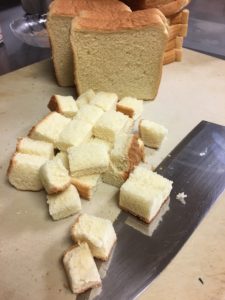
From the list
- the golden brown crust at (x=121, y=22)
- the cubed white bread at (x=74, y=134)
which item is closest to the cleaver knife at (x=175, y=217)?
the cubed white bread at (x=74, y=134)

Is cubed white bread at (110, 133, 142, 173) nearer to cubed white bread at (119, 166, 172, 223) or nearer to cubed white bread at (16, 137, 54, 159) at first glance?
cubed white bread at (119, 166, 172, 223)

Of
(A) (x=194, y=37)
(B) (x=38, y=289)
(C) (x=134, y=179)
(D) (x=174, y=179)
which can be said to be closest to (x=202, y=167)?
(D) (x=174, y=179)

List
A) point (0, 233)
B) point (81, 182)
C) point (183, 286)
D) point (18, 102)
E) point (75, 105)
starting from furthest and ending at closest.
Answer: point (18, 102)
point (75, 105)
point (81, 182)
point (0, 233)
point (183, 286)

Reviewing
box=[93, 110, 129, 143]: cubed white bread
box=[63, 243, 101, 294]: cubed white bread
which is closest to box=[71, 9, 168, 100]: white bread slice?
box=[93, 110, 129, 143]: cubed white bread

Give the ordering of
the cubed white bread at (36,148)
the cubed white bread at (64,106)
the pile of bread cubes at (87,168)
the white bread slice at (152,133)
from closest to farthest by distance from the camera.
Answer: the pile of bread cubes at (87,168)
the cubed white bread at (36,148)
the white bread slice at (152,133)
the cubed white bread at (64,106)

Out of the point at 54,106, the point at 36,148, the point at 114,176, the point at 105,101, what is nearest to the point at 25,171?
the point at 36,148

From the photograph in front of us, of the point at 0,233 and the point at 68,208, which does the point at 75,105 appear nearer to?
the point at 68,208

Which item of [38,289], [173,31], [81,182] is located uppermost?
[173,31]

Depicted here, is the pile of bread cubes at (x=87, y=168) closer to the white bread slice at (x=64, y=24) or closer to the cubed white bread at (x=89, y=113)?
the cubed white bread at (x=89, y=113)
